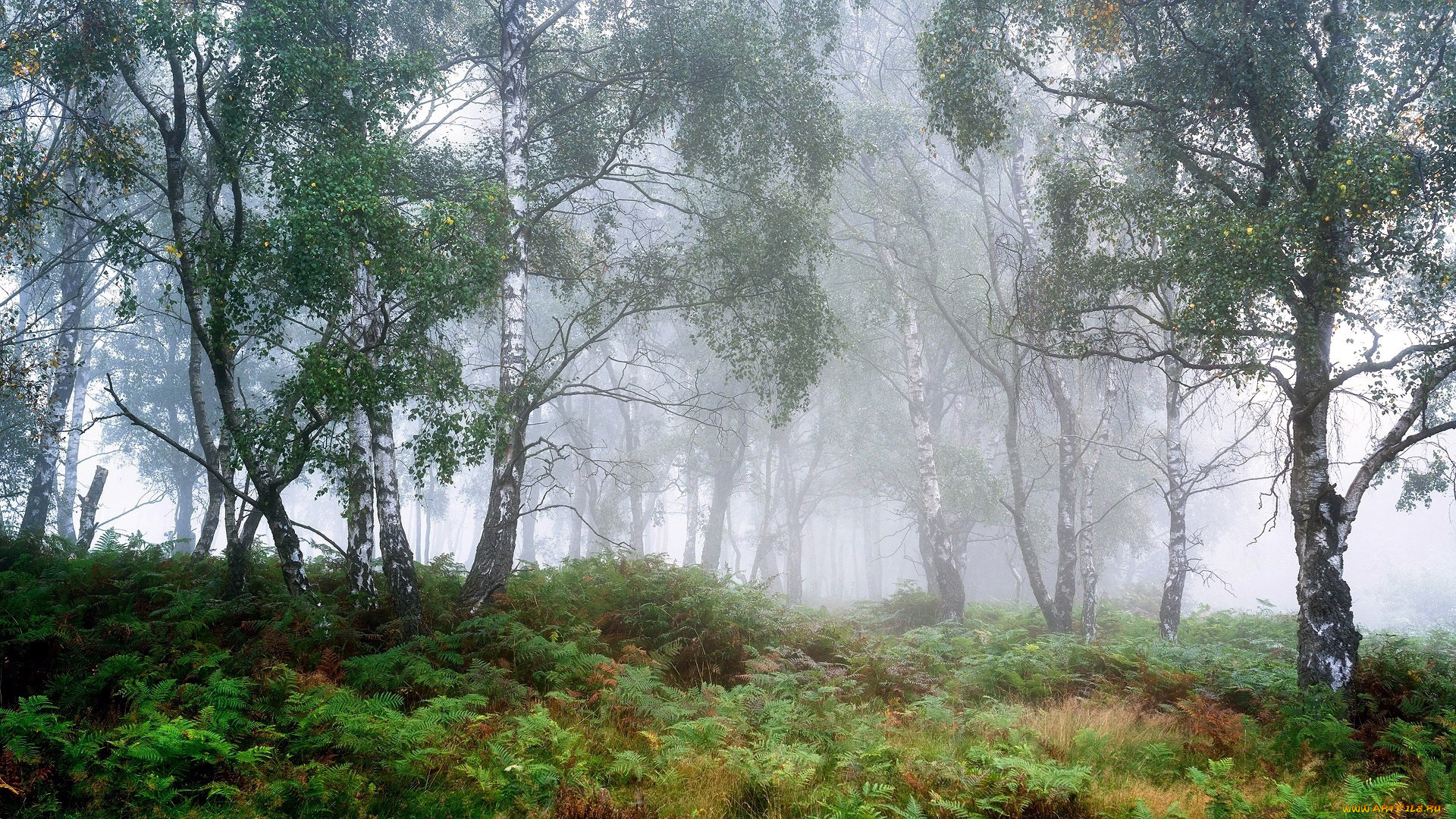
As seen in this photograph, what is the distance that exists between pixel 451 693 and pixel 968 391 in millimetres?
25825

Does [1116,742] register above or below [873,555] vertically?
below

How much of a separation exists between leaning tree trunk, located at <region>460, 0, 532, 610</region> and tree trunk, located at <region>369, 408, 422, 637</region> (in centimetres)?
106

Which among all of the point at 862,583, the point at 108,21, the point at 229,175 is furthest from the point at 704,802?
the point at 862,583

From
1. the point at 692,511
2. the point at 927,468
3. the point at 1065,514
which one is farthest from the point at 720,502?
the point at 1065,514

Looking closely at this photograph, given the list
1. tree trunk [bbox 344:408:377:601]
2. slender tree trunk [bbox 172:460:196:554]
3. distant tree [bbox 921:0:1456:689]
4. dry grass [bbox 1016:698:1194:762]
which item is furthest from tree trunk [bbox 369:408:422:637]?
slender tree trunk [bbox 172:460:196:554]

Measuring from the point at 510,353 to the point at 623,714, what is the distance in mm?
6071

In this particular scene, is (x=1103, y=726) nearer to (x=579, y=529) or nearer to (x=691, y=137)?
(x=691, y=137)

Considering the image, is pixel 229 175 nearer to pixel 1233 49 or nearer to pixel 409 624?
pixel 409 624

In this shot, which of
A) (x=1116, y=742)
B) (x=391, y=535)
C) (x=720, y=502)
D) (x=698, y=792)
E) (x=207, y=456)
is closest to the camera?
(x=698, y=792)

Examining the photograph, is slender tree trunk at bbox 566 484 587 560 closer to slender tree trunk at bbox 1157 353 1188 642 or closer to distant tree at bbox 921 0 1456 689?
slender tree trunk at bbox 1157 353 1188 642

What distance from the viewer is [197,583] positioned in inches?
399

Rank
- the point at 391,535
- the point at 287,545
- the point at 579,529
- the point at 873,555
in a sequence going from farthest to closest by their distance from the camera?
the point at 873,555 < the point at 579,529 < the point at 391,535 < the point at 287,545

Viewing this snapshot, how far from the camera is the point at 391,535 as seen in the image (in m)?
9.65

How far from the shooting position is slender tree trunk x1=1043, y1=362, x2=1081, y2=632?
1594 cm
